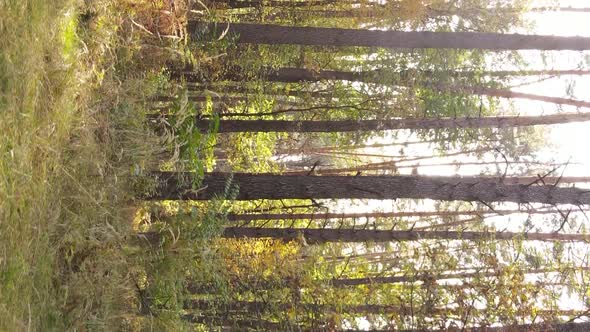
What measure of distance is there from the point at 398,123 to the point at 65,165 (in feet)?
20.2

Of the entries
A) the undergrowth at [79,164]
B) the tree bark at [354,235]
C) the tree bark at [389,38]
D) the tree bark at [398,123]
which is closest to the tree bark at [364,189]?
the undergrowth at [79,164]

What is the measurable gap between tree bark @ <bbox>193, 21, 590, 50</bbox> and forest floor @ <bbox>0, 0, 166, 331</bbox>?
7.66 ft

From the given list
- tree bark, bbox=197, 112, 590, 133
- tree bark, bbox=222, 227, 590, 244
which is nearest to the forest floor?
tree bark, bbox=222, 227, 590, 244

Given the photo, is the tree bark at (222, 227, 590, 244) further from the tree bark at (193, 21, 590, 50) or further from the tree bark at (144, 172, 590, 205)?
the tree bark at (193, 21, 590, 50)

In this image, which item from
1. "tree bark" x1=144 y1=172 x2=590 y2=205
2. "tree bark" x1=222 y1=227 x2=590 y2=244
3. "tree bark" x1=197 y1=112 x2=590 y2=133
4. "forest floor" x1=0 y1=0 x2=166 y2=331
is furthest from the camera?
"tree bark" x1=197 y1=112 x2=590 y2=133

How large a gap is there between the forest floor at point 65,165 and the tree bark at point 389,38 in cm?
233

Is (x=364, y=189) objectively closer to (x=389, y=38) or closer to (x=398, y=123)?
(x=389, y=38)

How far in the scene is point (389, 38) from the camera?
7.68 metres

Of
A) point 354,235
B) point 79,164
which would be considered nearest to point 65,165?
point 79,164

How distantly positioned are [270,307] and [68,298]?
348cm

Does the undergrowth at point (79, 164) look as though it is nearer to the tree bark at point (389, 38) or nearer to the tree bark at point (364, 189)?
the tree bark at point (364, 189)

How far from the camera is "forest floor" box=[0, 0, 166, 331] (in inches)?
165

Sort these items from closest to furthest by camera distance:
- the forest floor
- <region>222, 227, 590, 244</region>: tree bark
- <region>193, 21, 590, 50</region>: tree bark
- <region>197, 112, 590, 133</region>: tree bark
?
the forest floor < <region>193, 21, 590, 50</region>: tree bark < <region>222, 227, 590, 244</region>: tree bark < <region>197, 112, 590, 133</region>: tree bark

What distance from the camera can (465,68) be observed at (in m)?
10.8
